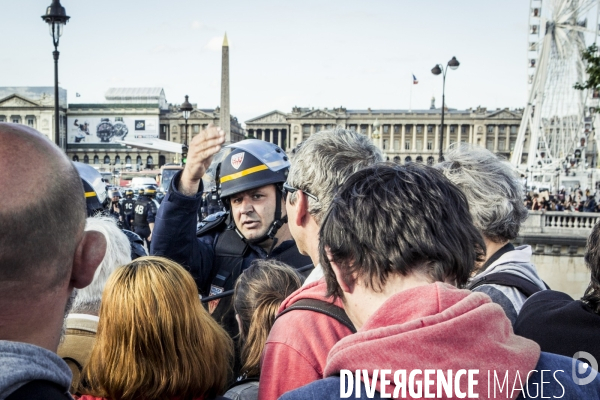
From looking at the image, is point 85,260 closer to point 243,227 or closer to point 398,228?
point 398,228

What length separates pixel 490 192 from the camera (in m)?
2.84

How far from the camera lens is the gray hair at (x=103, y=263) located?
7.73 feet

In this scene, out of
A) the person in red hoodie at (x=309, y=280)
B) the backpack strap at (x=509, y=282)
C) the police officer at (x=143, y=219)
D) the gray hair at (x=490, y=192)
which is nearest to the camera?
the person in red hoodie at (x=309, y=280)

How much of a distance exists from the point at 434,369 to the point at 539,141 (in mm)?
48473

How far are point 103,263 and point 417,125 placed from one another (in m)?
112

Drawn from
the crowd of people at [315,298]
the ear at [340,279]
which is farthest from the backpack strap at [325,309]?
the ear at [340,279]

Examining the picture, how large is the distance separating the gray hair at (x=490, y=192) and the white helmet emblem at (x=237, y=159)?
3.64 feet

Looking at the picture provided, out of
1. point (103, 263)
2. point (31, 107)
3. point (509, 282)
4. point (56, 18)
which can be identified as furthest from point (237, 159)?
point (31, 107)

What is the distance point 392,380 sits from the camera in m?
1.12

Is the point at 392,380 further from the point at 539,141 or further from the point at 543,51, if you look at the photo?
the point at 539,141

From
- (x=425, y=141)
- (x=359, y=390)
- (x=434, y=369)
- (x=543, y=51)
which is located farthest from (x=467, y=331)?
(x=425, y=141)

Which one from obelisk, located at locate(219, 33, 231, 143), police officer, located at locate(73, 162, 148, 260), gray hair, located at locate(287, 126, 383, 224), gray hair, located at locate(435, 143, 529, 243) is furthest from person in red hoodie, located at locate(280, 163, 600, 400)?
obelisk, located at locate(219, 33, 231, 143)

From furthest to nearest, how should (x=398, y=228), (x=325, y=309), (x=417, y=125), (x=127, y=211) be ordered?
1. (x=417, y=125)
2. (x=127, y=211)
3. (x=325, y=309)
4. (x=398, y=228)

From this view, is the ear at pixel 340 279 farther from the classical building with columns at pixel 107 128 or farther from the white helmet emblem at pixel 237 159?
the classical building with columns at pixel 107 128
